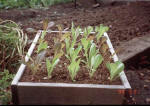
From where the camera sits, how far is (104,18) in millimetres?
4320

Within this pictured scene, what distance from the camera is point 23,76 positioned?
1.97 metres

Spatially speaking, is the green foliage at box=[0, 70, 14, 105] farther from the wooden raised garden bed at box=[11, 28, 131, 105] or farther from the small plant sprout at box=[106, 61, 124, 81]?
the small plant sprout at box=[106, 61, 124, 81]

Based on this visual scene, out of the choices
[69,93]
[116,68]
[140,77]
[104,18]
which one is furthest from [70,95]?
[104,18]

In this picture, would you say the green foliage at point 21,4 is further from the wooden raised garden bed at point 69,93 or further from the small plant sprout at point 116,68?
the small plant sprout at point 116,68

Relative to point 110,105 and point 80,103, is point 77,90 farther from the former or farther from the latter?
point 110,105

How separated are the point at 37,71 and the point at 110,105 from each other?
65 centimetres

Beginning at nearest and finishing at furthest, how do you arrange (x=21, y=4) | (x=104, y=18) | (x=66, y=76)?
(x=66, y=76) → (x=104, y=18) → (x=21, y=4)

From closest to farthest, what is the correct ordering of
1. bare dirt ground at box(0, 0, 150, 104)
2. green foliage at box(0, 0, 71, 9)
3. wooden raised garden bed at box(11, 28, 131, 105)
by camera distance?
wooden raised garden bed at box(11, 28, 131, 105) → bare dirt ground at box(0, 0, 150, 104) → green foliage at box(0, 0, 71, 9)

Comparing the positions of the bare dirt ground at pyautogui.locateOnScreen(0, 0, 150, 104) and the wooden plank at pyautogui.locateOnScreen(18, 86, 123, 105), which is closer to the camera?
the wooden plank at pyautogui.locateOnScreen(18, 86, 123, 105)

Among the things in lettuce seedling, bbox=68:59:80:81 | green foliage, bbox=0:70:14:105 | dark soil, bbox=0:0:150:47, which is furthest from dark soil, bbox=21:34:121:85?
dark soil, bbox=0:0:150:47

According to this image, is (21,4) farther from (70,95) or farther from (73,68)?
(70,95)

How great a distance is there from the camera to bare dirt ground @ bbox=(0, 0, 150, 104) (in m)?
3.61

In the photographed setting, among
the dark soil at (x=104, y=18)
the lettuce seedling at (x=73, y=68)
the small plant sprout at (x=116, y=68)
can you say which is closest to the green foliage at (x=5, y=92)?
the lettuce seedling at (x=73, y=68)

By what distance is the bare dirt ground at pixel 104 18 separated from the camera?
142 inches
